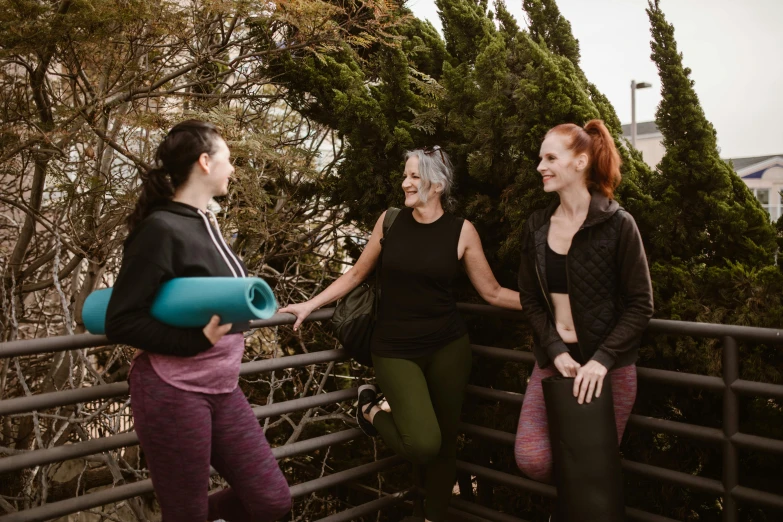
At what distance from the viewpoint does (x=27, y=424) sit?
564 centimetres

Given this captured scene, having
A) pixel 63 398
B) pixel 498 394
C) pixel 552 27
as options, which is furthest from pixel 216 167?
pixel 552 27

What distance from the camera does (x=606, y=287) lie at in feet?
8.86

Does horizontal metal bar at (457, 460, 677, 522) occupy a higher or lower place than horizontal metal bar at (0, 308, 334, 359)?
lower

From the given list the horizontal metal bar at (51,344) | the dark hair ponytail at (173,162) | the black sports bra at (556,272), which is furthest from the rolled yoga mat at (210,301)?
the black sports bra at (556,272)

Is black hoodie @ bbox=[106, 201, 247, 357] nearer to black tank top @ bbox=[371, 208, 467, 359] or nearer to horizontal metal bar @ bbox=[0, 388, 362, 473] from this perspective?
horizontal metal bar @ bbox=[0, 388, 362, 473]

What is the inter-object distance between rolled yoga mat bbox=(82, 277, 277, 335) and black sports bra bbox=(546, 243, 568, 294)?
1.27 metres

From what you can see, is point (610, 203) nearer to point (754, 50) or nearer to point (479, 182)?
→ point (479, 182)

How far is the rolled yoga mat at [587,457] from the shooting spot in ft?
8.61

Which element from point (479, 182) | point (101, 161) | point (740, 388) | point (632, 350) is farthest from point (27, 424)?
point (740, 388)

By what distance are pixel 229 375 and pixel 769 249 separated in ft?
8.59

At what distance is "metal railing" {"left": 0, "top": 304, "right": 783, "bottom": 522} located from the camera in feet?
7.97

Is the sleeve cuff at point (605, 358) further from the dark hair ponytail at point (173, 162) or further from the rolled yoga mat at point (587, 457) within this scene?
the dark hair ponytail at point (173, 162)

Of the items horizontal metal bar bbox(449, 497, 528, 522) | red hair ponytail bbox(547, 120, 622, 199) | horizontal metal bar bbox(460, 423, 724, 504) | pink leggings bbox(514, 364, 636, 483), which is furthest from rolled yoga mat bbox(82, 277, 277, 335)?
horizontal metal bar bbox(449, 497, 528, 522)

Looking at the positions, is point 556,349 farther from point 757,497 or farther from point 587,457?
point 757,497
